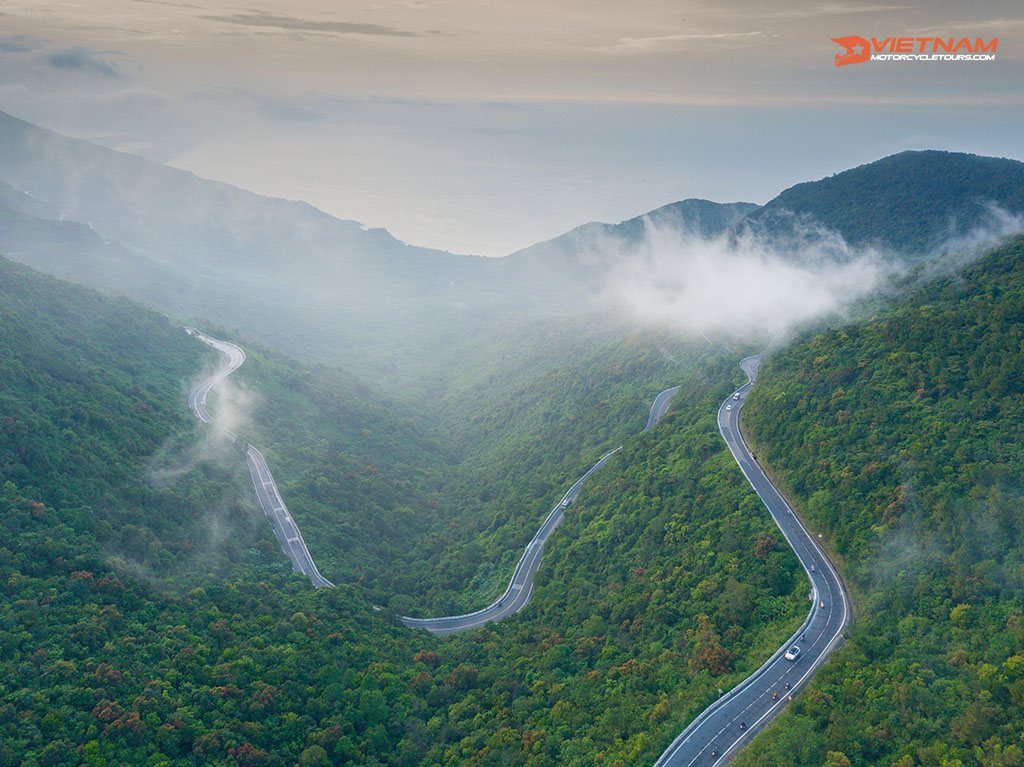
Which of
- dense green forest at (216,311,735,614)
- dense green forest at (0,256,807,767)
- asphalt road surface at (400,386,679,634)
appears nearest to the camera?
dense green forest at (0,256,807,767)

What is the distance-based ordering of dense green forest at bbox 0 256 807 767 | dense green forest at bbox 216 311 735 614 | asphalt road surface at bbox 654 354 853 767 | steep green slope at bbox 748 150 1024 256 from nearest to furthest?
asphalt road surface at bbox 654 354 853 767 → dense green forest at bbox 0 256 807 767 → dense green forest at bbox 216 311 735 614 → steep green slope at bbox 748 150 1024 256

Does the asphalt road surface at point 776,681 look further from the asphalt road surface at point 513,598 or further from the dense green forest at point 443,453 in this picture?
the dense green forest at point 443,453

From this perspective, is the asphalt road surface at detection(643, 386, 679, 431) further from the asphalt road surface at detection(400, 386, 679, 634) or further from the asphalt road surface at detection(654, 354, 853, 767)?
the asphalt road surface at detection(654, 354, 853, 767)

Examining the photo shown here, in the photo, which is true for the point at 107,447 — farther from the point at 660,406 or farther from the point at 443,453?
the point at 660,406

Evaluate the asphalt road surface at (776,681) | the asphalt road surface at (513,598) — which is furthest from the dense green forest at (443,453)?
the asphalt road surface at (776,681)

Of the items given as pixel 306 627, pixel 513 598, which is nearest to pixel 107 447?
pixel 306 627

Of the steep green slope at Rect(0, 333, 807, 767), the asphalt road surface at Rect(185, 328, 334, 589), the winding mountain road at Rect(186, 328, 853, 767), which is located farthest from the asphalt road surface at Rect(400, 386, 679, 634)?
the asphalt road surface at Rect(185, 328, 334, 589)

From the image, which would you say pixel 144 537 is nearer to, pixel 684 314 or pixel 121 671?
pixel 121 671
